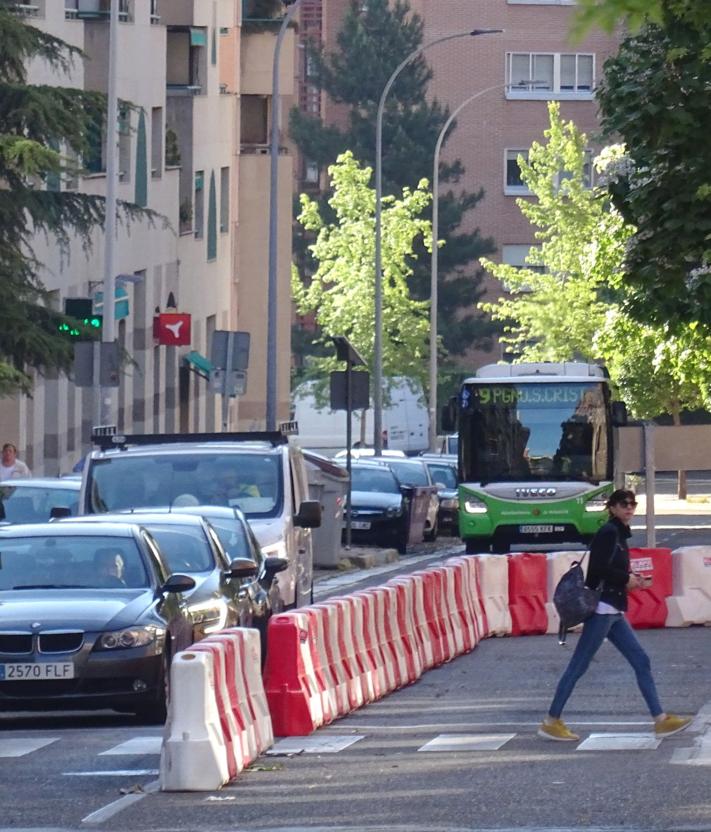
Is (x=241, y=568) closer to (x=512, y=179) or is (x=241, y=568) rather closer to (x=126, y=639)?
(x=126, y=639)

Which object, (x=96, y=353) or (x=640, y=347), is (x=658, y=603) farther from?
(x=640, y=347)

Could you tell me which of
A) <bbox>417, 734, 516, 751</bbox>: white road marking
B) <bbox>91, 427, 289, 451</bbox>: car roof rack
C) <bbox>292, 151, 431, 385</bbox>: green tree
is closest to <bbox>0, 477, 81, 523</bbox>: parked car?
<bbox>91, 427, 289, 451</bbox>: car roof rack

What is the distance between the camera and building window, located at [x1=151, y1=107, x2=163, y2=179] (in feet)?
157

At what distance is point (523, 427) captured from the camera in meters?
33.0

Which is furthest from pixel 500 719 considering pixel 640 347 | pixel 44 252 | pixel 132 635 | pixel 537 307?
pixel 537 307

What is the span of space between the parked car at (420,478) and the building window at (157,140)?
10.8 meters

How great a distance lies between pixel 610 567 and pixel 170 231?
1427 inches

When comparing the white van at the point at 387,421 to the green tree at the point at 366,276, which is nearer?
the green tree at the point at 366,276

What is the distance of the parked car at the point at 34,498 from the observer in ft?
74.1

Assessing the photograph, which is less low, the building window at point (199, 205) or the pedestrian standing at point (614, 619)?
the building window at point (199, 205)

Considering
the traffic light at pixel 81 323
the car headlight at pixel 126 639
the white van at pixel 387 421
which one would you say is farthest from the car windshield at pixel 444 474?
the car headlight at pixel 126 639

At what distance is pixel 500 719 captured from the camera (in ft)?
46.1

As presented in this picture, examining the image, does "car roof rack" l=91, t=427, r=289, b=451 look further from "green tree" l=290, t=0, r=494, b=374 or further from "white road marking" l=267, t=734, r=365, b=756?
"green tree" l=290, t=0, r=494, b=374

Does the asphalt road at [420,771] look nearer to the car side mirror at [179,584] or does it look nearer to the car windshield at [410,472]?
the car side mirror at [179,584]
